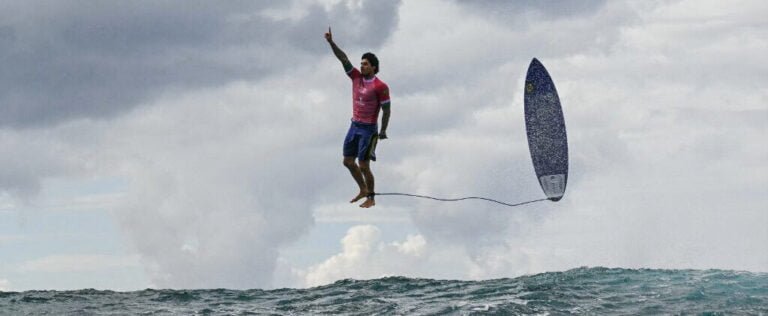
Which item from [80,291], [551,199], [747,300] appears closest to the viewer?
[747,300]

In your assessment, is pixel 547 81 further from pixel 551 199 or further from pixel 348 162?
pixel 348 162

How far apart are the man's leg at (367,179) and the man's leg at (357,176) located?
76 millimetres

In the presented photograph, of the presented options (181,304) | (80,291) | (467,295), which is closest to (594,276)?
(467,295)

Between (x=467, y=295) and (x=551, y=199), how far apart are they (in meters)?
3.67

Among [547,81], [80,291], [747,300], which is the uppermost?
[547,81]

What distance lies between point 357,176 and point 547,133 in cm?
559

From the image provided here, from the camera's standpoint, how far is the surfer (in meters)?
20.0

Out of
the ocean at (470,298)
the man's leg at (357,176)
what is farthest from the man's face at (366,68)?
the ocean at (470,298)

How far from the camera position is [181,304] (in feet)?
74.2

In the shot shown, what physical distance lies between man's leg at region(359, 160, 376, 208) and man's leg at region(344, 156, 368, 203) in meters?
0.08

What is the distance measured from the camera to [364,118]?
20312 mm

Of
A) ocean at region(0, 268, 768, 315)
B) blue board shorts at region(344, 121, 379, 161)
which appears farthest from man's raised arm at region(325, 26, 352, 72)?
ocean at region(0, 268, 768, 315)

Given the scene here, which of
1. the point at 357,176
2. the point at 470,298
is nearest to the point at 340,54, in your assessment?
the point at 357,176

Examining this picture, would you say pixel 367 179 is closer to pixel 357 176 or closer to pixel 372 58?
pixel 357 176
